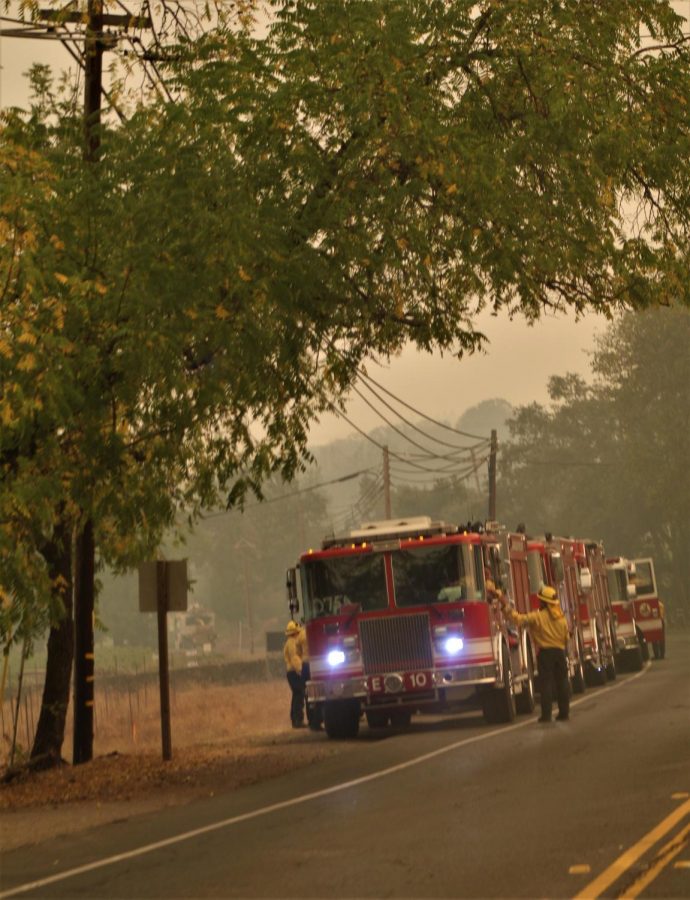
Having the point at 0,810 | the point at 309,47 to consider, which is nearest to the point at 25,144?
the point at 309,47

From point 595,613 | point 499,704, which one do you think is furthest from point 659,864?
point 595,613

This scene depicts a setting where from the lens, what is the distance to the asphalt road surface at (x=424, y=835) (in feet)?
31.0

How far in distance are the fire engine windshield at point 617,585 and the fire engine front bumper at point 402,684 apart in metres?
15.8

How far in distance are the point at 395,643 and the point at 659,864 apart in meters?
13.4

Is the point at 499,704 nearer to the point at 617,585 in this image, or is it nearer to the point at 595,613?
the point at 595,613

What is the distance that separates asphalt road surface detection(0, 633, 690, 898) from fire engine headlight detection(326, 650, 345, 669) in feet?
13.7

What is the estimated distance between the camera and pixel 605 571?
123 feet

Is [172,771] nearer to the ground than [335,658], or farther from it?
nearer to the ground

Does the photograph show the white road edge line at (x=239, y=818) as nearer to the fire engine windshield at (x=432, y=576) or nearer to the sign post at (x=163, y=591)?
the fire engine windshield at (x=432, y=576)

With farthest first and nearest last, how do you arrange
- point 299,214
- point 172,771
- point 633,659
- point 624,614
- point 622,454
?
point 622,454 → point 633,659 → point 624,614 → point 172,771 → point 299,214

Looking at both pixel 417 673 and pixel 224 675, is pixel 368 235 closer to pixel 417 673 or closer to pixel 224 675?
pixel 417 673

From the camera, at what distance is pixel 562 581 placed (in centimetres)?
3036

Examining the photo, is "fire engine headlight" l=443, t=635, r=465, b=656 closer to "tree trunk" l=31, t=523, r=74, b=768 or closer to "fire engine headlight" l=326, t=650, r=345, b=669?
"fire engine headlight" l=326, t=650, r=345, b=669

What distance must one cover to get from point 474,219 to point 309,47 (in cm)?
253
